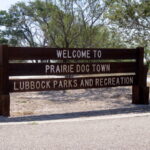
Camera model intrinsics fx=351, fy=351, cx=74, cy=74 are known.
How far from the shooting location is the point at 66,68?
10125mm

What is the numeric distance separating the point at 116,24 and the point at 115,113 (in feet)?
25.3

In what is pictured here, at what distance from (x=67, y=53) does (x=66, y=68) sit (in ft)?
1.43

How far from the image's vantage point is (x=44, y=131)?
695 cm

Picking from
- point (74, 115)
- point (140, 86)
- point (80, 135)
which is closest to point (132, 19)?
point (140, 86)

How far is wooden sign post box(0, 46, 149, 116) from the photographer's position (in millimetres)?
9211

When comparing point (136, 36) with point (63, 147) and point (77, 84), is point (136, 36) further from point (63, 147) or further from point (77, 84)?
point (63, 147)

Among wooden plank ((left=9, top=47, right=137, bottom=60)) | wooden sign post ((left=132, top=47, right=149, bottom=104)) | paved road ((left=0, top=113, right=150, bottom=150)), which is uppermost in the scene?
wooden plank ((left=9, top=47, right=137, bottom=60))

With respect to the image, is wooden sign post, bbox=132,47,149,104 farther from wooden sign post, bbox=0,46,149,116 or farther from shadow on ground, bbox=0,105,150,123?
shadow on ground, bbox=0,105,150,123

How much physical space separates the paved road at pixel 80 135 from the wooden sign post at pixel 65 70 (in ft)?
5.99

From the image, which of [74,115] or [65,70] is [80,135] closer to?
[74,115]

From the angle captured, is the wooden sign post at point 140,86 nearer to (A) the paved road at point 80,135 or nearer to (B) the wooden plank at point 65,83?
(B) the wooden plank at point 65,83

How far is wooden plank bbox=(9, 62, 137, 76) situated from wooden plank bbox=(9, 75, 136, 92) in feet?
0.71

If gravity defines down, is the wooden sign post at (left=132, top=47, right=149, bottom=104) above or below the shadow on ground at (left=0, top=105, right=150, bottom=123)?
above

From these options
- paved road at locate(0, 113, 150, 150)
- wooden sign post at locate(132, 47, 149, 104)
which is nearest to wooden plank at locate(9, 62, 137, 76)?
wooden sign post at locate(132, 47, 149, 104)
